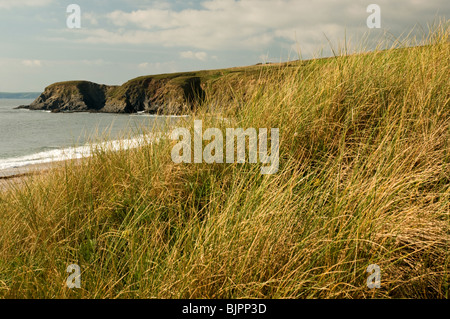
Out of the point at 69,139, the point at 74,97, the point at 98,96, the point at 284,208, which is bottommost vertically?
the point at 69,139

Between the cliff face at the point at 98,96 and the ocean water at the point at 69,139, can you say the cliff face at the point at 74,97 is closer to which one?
the cliff face at the point at 98,96

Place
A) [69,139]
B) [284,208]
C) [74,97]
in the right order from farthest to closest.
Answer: [74,97] → [69,139] → [284,208]

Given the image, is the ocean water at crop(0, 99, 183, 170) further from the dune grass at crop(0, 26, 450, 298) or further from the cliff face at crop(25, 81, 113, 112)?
the cliff face at crop(25, 81, 113, 112)

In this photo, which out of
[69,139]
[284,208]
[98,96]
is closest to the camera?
[284,208]

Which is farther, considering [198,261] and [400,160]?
[400,160]

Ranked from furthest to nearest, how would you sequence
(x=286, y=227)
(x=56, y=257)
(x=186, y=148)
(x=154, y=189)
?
(x=186, y=148), (x=154, y=189), (x=56, y=257), (x=286, y=227)

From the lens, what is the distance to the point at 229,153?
296 cm

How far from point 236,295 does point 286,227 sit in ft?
1.58

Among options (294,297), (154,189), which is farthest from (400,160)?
(154,189)

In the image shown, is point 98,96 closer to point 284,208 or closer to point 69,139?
point 69,139

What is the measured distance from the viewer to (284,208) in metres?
1.92

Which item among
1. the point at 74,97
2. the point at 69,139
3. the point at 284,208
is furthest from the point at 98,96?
the point at 284,208

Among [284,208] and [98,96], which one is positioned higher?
[98,96]
